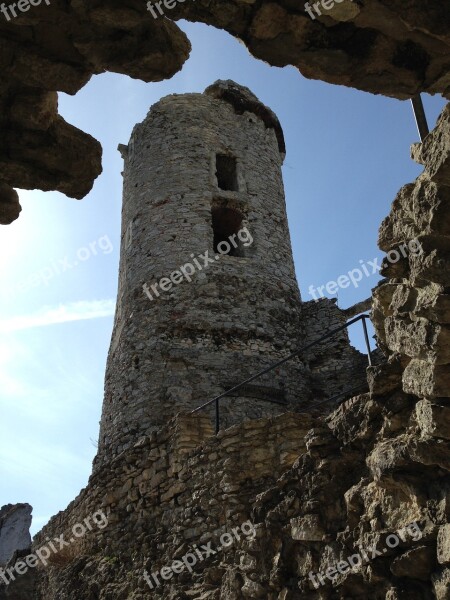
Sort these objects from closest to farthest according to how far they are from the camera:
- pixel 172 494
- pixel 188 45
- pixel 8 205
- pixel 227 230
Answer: pixel 188 45 < pixel 8 205 < pixel 172 494 < pixel 227 230

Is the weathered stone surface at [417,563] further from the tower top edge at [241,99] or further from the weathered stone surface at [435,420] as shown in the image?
the tower top edge at [241,99]

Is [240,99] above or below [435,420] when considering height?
above

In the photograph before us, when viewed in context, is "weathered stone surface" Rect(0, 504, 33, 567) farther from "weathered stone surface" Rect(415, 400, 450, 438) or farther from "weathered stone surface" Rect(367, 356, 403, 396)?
"weathered stone surface" Rect(415, 400, 450, 438)

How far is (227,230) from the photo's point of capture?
514 inches

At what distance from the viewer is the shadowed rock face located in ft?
9.24

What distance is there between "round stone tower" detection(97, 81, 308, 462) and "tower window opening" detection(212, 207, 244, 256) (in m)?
0.03

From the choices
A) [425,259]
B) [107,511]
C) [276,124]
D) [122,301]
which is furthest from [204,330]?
[425,259]

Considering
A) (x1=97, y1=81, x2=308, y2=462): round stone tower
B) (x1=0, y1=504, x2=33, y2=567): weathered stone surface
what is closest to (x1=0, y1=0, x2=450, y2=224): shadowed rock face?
(x1=97, y1=81, x2=308, y2=462): round stone tower

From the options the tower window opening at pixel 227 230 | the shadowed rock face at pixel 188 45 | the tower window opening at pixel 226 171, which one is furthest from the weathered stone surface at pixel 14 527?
the shadowed rock face at pixel 188 45

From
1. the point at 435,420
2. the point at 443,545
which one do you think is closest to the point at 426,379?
the point at 435,420

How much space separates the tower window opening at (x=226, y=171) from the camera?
13.5 metres

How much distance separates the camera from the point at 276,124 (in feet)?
50.2

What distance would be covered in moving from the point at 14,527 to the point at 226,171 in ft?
43.6

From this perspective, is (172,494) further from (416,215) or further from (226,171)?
(226,171)
